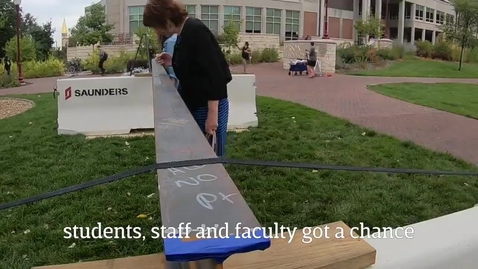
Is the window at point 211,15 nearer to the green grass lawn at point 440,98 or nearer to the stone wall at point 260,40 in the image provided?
the stone wall at point 260,40

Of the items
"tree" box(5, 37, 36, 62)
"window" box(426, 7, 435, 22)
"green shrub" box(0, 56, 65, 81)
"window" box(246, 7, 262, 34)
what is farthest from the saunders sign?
"window" box(426, 7, 435, 22)

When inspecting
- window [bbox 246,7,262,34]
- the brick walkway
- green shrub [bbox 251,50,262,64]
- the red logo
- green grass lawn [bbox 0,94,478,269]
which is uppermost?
window [bbox 246,7,262,34]

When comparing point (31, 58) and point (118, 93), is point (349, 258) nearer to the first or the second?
point (118, 93)

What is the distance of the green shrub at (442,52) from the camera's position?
3709 cm

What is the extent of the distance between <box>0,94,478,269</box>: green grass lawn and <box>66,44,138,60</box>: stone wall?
35.0m

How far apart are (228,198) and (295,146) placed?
18.4 feet

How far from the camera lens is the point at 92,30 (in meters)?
45.7

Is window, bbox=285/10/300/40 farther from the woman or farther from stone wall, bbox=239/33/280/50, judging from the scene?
the woman

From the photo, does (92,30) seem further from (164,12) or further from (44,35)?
(164,12)

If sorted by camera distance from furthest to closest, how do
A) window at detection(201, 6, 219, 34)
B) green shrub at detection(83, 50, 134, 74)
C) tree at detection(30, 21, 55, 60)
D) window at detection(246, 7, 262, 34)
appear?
tree at detection(30, 21, 55, 60)
window at detection(246, 7, 262, 34)
window at detection(201, 6, 219, 34)
green shrub at detection(83, 50, 134, 74)

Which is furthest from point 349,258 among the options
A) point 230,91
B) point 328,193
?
point 230,91

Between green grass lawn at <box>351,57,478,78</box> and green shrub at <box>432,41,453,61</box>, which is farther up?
green shrub at <box>432,41,453,61</box>

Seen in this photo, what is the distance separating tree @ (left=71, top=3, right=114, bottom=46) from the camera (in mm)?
44469

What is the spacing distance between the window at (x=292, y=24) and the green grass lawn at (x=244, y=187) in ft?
151
